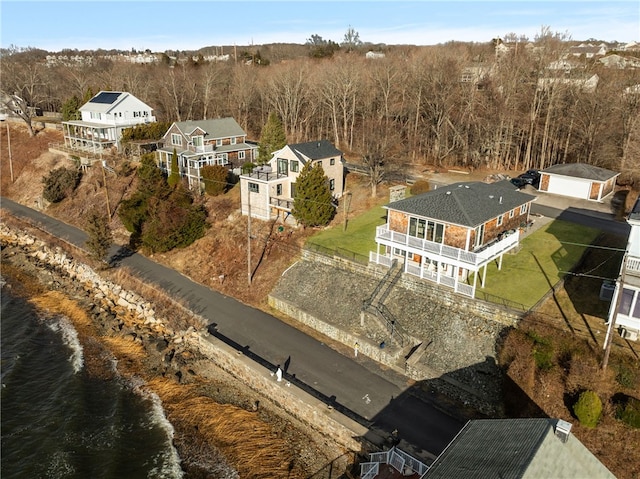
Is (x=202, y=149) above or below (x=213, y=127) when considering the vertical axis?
below

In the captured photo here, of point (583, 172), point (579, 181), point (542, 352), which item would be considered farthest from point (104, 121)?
point (542, 352)

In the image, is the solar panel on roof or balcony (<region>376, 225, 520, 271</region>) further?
the solar panel on roof

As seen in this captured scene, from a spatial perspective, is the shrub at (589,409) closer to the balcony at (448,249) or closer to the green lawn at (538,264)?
the green lawn at (538,264)

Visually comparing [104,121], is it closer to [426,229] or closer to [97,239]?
[97,239]

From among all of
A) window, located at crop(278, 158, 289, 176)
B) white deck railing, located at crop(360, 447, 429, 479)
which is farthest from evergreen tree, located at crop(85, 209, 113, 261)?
white deck railing, located at crop(360, 447, 429, 479)

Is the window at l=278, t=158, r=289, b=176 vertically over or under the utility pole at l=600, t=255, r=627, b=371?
over

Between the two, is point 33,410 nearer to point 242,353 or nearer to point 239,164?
point 242,353

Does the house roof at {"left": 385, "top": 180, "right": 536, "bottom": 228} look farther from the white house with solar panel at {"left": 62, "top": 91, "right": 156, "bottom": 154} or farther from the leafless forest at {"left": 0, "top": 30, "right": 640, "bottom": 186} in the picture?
the white house with solar panel at {"left": 62, "top": 91, "right": 156, "bottom": 154}
